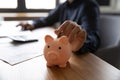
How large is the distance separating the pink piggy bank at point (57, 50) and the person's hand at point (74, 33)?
83 mm

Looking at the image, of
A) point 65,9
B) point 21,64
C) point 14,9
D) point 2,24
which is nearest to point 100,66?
point 21,64

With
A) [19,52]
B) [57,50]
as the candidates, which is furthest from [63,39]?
[19,52]

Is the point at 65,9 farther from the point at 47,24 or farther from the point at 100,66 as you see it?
the point at 100,66

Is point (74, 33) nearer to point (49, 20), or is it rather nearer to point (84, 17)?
point (84, 17)

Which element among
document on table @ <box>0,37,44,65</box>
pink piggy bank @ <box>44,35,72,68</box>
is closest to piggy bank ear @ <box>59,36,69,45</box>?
pink piggy bank @ <box>44,35,72,68</box>

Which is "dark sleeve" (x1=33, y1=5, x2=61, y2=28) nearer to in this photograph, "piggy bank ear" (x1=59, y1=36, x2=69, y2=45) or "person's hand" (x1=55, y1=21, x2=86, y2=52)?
"person's hand" (x1=55, y1=21, x2=86, y2=52)

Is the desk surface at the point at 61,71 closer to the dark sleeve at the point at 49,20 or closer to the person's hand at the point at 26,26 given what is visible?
the person's hand at the point at 26,26

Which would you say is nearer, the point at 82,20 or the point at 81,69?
the point at 81,69

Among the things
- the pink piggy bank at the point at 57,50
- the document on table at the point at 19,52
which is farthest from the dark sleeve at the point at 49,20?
the pink piggy bank at the point at 57,50

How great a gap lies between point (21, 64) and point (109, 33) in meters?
0.94

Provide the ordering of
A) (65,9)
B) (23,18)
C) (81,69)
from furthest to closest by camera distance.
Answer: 1. (23,18)
2. (65,9)
3. (81,69)

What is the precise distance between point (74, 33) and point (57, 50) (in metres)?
0.15

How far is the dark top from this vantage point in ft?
4.39

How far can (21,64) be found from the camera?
3.52ft
